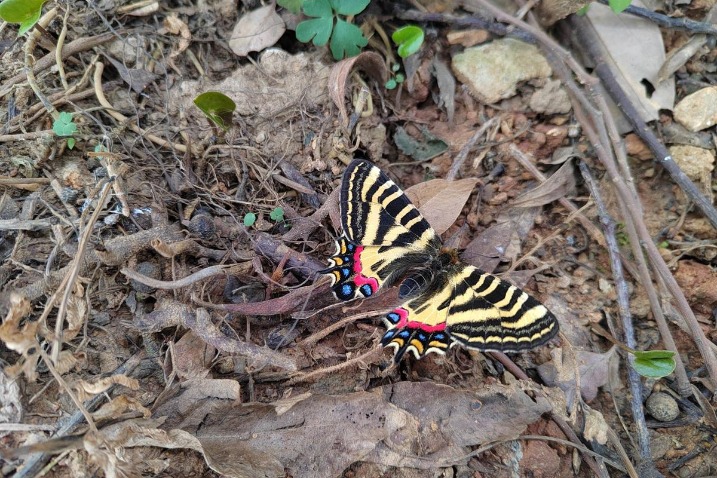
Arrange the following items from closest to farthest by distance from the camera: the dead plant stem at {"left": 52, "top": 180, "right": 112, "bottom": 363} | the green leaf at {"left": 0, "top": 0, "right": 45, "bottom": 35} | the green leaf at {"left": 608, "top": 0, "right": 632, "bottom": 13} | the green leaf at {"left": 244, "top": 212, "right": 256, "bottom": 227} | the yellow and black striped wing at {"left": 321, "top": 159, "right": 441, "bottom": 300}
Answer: the dead plant stem at {"left": 52, "top": 180, "right": 112, "bottom": 363} → the green leaf at {"left": 0, "top": 0, "right": 45, "bottom": 35} → the yellow and black striped wing at {"left": 321, "top": 159, "right": 441, "bottom": 300} → the green leaf at {"left": 244, "top": 212, "right": 256, "bottom": 227} → the green leaf at {"left": 608, "top": 0, "right": 632, "bottom": 13}

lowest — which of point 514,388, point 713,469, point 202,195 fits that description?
point 713,469

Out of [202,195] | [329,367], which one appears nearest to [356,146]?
[202,195]

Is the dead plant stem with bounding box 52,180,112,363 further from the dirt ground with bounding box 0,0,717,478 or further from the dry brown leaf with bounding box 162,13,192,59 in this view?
the dry brown leaf with bounding box 162,13,192,59

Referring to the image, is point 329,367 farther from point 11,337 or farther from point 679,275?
point 679,275

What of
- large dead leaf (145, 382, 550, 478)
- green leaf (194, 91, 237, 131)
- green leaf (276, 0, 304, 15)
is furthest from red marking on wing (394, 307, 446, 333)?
green leaf (276, 0, 304, 15)

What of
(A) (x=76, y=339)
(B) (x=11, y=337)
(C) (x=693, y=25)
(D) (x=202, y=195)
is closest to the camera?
(B) (x=11, y=337)

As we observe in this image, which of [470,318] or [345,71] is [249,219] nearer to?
[345,71]

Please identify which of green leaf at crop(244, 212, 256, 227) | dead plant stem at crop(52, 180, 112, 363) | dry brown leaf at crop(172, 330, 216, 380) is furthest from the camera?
green leaf at crop(244, 212, 256, 227)
